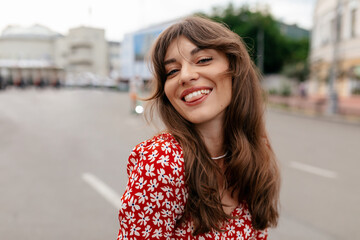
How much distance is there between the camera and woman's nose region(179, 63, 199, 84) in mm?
1181

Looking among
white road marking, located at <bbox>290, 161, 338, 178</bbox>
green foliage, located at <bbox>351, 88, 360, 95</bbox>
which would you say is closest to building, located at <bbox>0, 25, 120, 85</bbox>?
green foliage, located at <bbox>351, 88, 360, 95</bbox>

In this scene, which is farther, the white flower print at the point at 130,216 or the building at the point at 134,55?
the building at the point at 134,55

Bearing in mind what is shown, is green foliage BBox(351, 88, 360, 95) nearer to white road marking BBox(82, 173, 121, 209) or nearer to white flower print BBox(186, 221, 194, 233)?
white road marking BBox(82, 173, 121, 209)

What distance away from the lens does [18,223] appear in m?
3.98

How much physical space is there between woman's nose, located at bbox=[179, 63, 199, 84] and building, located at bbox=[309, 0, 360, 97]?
16465mm

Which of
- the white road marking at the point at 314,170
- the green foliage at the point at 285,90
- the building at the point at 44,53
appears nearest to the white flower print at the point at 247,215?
the white road marking at the point at 314,170

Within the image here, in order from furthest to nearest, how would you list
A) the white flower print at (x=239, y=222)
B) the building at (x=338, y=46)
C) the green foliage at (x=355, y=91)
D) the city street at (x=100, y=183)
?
the green foliage at (x=355, y=91), the building at (x=338, y=46), the city street at (x=100, y=183), the white flower print at (x=239, y=222)

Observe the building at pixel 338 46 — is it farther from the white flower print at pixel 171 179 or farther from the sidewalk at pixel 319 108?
the white flower print at pixel 171 179

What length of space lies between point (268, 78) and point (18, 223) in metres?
36.6

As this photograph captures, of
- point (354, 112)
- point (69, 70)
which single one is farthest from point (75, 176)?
point (69, 70)

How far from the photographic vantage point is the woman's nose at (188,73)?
1.18 m

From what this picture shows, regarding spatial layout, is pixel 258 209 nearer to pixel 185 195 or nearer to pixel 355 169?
pixel 185 195

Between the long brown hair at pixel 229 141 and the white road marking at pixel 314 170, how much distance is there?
499 cm

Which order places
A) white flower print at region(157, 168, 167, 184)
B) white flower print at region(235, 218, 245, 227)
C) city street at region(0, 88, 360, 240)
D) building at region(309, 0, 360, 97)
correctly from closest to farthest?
white flower print at region(157, 168, 167, 184) → white flower print at region(235, 218, 245, 227) → city street at region(0, 88, 360, 240) → building at region(309, 0, 360, 97)
